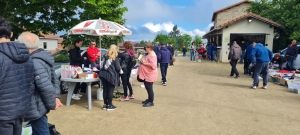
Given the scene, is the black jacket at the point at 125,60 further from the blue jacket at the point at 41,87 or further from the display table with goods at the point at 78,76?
the blue jacket at the point at 41,87

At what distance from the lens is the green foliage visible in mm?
17312

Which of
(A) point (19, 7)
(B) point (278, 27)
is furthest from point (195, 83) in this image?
(B) point (278, 27)

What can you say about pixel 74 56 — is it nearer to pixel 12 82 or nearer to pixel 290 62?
pixel 12 82

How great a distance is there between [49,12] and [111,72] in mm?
7700

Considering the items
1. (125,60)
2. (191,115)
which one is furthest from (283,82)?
(125,60)

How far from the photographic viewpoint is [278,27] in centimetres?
1833

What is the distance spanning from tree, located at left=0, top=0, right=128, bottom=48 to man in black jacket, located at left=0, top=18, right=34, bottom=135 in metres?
7.38

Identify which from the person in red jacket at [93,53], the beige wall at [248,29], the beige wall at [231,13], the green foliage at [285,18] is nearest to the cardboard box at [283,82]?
the person in red jacket at [93,53]

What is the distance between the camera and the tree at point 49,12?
9534 mm

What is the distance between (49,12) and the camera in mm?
11766

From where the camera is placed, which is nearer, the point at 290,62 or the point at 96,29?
the point at 96,29

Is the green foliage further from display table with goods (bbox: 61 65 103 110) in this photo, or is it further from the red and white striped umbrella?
display table with goods (bbox: 61 65 103 110)

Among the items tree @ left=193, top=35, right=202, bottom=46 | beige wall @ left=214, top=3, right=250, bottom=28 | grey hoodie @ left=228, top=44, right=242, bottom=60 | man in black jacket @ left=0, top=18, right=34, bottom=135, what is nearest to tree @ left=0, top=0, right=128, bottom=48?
grey hoodie @ left=228, top=44, right=242, bottom=60

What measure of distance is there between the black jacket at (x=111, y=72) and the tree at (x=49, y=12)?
4.56 metres
